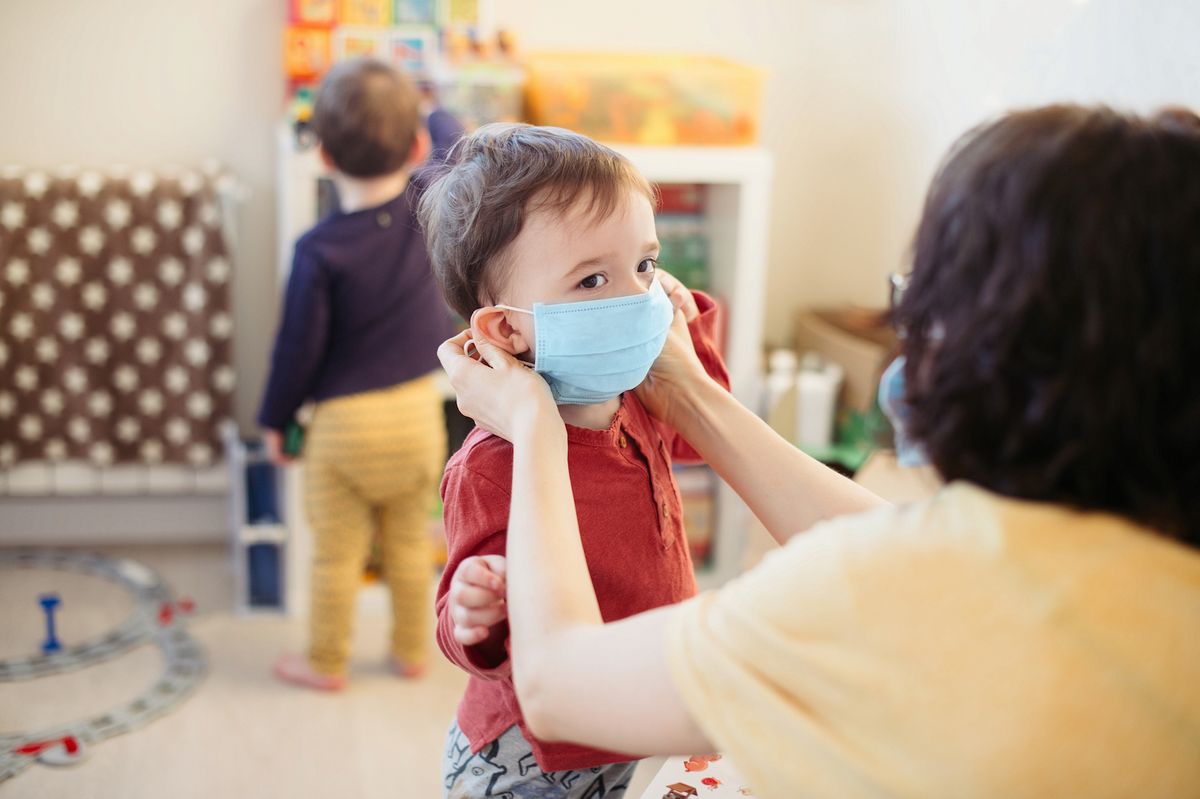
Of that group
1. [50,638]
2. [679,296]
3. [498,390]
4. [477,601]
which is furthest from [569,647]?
[50,638]

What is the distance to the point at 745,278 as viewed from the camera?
2.57m

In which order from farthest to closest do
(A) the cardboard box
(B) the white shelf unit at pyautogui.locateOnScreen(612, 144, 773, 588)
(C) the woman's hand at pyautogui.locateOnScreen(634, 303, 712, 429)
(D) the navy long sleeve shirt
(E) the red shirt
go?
(A) the cardboard box, (B) the white shelf unit at pyautogui.locateOnScreen(612, 144, 773, 588), (D) the navy long sleeve shirt, (C) the woman's hand at pyautogui.locateOnScreen(634, 303, 712, 429), (E) the red shirt

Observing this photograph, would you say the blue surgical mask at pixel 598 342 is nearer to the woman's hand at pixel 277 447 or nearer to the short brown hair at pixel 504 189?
the short brown hair at pixel 504 189

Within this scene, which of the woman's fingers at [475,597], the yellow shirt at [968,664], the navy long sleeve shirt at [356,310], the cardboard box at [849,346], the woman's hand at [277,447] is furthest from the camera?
the cardboard box at [849,346]

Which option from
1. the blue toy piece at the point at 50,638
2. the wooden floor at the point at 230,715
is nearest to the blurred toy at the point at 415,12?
the wooden floor at the point at 230,715

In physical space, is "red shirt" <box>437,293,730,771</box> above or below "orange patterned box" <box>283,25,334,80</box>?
below

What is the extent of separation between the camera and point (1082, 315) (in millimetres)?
681

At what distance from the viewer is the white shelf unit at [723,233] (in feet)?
7.71

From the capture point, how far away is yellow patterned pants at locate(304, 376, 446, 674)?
2.20m

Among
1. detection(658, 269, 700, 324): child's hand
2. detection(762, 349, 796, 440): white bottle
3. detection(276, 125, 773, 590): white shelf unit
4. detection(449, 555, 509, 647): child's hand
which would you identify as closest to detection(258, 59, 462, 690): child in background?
detection(276, 125, 773, 590): white shelf unit

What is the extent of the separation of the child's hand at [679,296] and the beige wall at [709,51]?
129 cm

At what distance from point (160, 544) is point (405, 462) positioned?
3.18 ft

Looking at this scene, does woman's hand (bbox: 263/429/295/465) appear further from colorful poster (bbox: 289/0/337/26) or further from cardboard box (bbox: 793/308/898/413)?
cardboard box (bbox: 793/308/898/413)

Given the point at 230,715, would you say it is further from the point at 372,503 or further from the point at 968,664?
the point at 968,664
